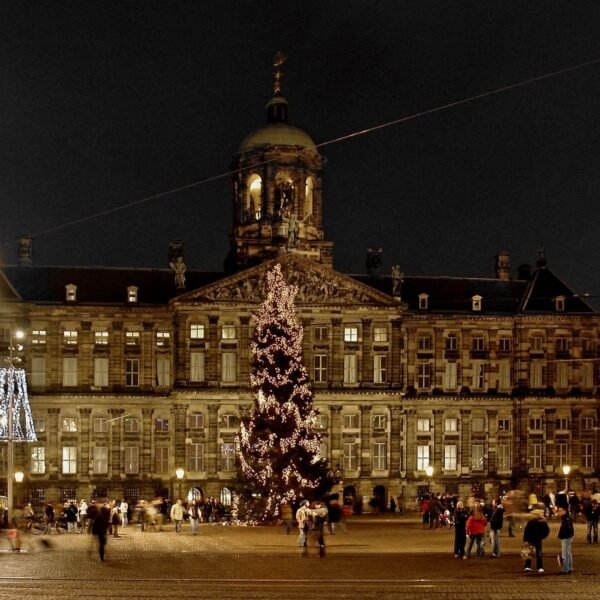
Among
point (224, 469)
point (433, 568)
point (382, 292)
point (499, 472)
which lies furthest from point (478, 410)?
point (433, 568)

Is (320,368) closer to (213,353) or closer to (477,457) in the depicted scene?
(213,353)

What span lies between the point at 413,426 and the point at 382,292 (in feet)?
23.7

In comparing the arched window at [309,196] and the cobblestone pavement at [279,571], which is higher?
the arched window at [309,196]

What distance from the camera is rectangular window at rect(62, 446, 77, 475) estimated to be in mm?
72562

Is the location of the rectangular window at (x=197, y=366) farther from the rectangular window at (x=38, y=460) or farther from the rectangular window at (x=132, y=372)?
the rectangular window at (x=38, y=460)

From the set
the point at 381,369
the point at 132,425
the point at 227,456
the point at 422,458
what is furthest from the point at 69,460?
the point at 422,458

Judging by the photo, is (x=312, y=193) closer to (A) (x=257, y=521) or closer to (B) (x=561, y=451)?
(B) (x=561, y=451)

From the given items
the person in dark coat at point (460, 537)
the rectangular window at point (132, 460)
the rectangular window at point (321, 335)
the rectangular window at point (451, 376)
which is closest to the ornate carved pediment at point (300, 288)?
the rectangular window at point (321, 335)

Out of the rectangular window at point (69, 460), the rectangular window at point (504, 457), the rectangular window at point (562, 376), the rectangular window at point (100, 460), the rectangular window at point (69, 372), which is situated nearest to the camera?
the rectangular window at point (69, 460)

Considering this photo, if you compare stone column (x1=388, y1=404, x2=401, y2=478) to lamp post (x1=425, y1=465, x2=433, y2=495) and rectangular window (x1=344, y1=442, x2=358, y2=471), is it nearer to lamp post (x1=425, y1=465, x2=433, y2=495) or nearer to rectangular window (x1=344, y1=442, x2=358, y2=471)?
rectangular window (x1=344, y1=442, x2=358, y2=471)

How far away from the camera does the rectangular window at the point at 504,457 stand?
76000 mm

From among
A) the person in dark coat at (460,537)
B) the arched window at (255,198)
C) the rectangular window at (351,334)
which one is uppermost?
the arched window at (255,198)

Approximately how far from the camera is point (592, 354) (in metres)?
77.4

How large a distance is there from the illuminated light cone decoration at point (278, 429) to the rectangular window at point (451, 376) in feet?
74.7
